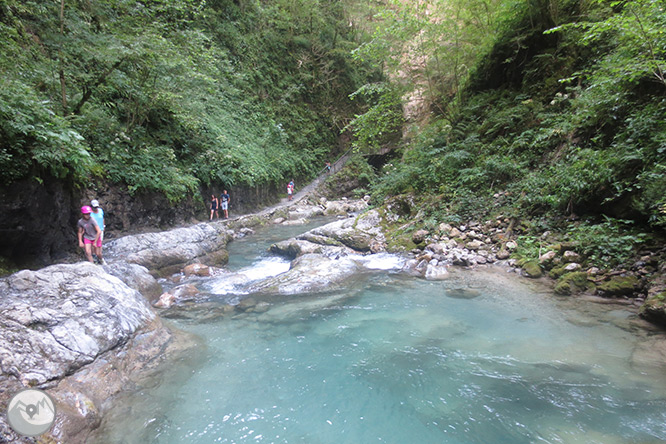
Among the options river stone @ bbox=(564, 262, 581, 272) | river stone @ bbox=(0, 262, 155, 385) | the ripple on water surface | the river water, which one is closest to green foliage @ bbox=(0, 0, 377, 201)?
river stone @ bbox=(0, 262, 155, 385)

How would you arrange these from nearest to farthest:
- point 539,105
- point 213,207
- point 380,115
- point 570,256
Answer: point 570,256 < point 539,105 < point 380,115 < point 213,207

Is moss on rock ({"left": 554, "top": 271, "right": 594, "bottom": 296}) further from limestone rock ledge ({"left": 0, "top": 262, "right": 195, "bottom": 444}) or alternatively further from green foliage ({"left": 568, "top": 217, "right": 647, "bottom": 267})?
limestone rock ledge ({"left": 0, "top": 262, "right": 195, "bottom": 444})

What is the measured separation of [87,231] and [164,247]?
2172 mm

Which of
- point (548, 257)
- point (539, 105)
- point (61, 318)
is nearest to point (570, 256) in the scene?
point (548, 257)

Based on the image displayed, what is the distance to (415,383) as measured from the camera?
344 cm

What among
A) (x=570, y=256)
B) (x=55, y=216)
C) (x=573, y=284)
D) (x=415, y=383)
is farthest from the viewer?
(x=55, y=216)

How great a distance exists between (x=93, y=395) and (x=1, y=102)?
5.10 meters

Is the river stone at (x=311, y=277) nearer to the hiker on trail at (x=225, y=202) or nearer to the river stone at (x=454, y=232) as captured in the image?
the river stone at (x=454, y=232)

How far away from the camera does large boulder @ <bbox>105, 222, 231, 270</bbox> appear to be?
754 cm

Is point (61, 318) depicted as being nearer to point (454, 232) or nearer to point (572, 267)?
point (572, 267)

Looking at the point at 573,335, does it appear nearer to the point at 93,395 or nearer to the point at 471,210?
the point at 471,210

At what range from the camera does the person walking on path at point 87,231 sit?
6.14 meters

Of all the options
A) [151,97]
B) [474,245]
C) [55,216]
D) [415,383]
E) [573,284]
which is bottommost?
[415,383]

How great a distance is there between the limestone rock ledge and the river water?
1.14 feet
